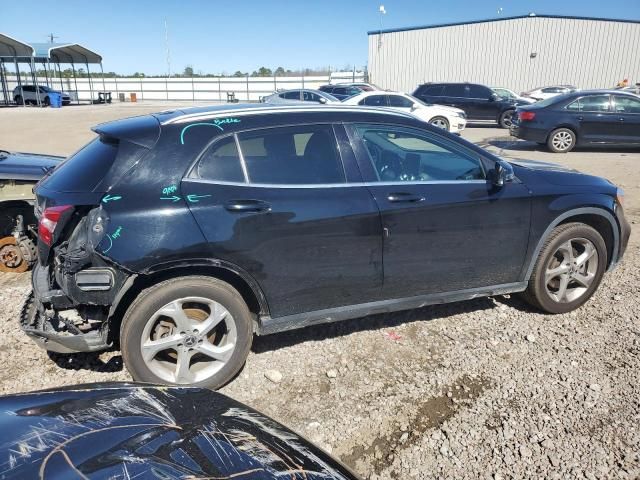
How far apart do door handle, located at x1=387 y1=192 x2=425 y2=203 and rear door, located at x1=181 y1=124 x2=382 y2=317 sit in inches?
6.2

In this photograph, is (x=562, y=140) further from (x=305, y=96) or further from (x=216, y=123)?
(x=216, y=123)

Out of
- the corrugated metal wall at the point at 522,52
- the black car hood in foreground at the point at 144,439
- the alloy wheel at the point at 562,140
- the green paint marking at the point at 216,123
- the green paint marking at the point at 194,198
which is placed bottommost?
the black car hood in foreground at the point at 144,439

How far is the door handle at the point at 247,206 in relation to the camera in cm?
299

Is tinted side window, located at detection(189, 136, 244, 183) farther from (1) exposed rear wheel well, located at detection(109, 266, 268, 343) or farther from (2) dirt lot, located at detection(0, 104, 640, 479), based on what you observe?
(2) dirt lot, located at detection(0, 104, 640, 479)

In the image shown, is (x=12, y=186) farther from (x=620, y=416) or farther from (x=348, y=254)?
(x=620, y=416)

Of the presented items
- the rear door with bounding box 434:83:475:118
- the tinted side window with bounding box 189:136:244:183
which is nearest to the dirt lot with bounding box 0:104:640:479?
the tinted side window with bounding box 189:136:244:183

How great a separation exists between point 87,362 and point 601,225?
4.24 metres

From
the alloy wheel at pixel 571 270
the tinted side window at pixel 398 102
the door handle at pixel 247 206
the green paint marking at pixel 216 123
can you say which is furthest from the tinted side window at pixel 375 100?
the door handle at pixel 247 206

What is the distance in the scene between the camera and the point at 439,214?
3449 mm

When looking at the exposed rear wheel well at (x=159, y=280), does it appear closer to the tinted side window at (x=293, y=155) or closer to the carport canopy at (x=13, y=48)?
the tinted side window at (x=293, y=155)

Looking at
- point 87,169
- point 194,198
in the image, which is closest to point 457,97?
point 194,198

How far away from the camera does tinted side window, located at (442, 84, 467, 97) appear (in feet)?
66.4

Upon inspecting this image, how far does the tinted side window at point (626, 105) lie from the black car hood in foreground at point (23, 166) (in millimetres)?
13187

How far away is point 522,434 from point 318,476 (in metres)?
1.69
